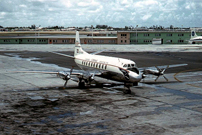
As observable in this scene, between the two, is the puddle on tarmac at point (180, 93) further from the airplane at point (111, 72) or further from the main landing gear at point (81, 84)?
the main landing gear at point (81, 84)

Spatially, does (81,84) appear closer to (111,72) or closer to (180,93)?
(111,72)

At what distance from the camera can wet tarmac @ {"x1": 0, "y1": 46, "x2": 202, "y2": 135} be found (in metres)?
19.9

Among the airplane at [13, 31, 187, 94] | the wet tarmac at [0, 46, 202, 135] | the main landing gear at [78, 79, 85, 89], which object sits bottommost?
the wet tarmac at [0, 46, 202, 135]

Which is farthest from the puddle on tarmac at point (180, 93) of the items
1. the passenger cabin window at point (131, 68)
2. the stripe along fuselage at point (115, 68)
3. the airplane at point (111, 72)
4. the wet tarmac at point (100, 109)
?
the stripe along fuselage at point (115, 68)

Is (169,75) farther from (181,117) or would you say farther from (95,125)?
(95,125)

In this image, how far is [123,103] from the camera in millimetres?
27594

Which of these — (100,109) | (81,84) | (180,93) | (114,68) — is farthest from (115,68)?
(100,109)

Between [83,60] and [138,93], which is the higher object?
[83,60]

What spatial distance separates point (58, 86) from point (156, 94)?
41.7 ft

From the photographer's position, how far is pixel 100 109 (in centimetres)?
2531

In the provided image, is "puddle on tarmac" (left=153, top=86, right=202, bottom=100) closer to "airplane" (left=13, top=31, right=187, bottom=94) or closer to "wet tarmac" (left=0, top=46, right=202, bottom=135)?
"wet tarmac" (left=0, top=46, right=202, bottom=135)

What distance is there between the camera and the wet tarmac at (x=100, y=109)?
783 inches

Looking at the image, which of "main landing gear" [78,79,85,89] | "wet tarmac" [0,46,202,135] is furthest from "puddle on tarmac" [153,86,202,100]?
"main landing gear" [78,79,85,89]

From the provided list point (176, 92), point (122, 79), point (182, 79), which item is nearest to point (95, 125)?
point (122, 79)
